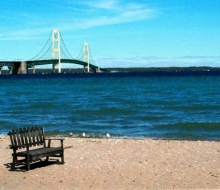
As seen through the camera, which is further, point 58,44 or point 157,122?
point 58,44

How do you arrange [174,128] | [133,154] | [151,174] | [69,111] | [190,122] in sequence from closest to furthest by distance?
1. [151,174]
2. [133,154]
3. [174,128]
4. [190,122]
5. [69,111]

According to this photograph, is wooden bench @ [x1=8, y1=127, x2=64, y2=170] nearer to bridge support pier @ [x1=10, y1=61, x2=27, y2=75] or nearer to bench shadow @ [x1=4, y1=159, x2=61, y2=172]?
bench shadow @ [x1=4, y1=159, x2=61, y2=172]

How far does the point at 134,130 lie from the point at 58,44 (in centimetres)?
8357

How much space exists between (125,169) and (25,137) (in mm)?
1948

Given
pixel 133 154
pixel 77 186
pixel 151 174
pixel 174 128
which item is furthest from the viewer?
pixel 174 128

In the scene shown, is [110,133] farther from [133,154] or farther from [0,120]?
[0,120]

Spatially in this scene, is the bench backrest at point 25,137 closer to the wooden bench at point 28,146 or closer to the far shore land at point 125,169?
the wooden bench at point 28,146

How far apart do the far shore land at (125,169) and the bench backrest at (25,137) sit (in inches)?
18.3

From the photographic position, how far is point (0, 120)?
1988 centimetres

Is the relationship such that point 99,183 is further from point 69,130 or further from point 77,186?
point 69,130

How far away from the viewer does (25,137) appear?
8.98 metres

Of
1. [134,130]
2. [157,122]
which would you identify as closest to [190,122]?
[157,122]

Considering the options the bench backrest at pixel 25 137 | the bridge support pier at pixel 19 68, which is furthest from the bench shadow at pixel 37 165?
the bridge support pier at pixel 19 68

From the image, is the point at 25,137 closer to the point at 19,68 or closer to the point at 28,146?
the point at 28,146
